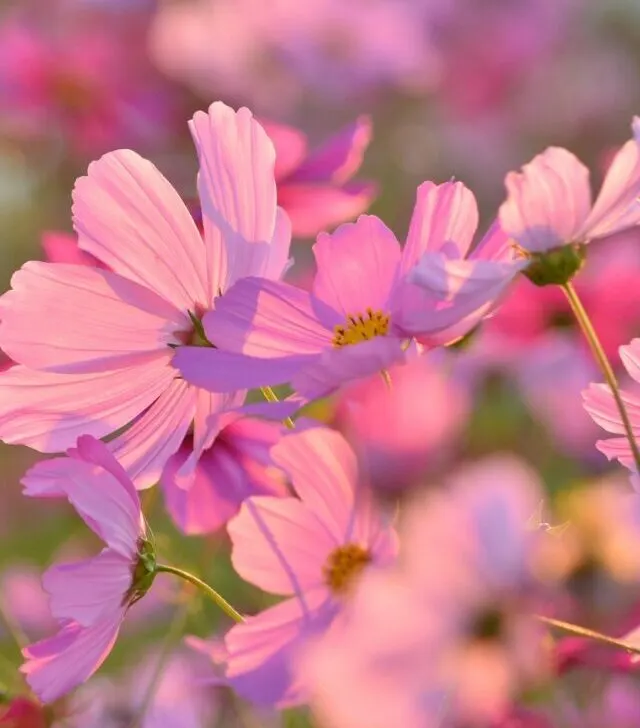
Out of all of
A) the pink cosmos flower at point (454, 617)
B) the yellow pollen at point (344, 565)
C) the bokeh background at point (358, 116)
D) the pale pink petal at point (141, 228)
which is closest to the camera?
the pink cosmos flower at point (454, 617)

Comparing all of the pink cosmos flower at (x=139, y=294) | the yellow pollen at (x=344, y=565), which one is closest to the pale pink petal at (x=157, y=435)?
the pink cosmos flower at (x=139, y=294)

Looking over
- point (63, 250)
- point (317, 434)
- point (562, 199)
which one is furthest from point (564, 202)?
point (63, 250)

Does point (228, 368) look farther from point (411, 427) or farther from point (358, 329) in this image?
point (411, 427)

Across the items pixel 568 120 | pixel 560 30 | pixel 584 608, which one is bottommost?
pixel 568 120

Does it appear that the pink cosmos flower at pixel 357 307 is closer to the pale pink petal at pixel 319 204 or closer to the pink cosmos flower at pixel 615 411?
the pink cosmos flower at pixel 615 411

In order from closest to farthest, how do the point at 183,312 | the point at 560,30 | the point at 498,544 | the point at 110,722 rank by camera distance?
the point at 498,544, the point at 183,312, the point at 110,722, the point at 560,30

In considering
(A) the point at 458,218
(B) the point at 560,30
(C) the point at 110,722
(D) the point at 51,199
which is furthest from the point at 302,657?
(B) the point at 560,30

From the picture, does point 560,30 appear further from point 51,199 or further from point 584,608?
point 584,608
